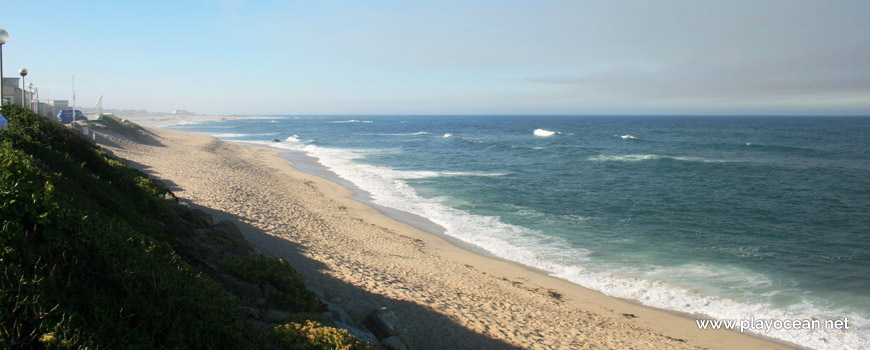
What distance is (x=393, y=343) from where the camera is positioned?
6.87 meters

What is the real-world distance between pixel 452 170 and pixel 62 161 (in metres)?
27.8

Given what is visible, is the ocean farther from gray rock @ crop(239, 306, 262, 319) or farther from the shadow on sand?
gray rock @ crop(239, 306, 262, 319)

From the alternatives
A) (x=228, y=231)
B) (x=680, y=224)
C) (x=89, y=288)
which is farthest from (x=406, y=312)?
(x=680, y=224)

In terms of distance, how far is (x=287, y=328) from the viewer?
5.58m

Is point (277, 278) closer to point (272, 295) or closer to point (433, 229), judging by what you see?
point (272, 295)

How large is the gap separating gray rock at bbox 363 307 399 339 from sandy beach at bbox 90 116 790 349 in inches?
29.1

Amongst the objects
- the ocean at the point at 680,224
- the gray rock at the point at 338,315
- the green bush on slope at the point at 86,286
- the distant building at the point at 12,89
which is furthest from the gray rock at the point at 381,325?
the distant building at the point at 12,89

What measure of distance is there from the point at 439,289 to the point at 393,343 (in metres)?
4.00

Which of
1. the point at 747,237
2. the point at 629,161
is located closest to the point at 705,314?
the point at 747,237

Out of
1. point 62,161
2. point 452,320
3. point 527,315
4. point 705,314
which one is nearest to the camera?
point 62,161

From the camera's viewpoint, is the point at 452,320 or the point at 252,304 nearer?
the point at 252,304

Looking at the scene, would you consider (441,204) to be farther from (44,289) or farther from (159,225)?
(44,289)

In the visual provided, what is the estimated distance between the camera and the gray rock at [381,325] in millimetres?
7215

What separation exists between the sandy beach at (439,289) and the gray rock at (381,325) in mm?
738
